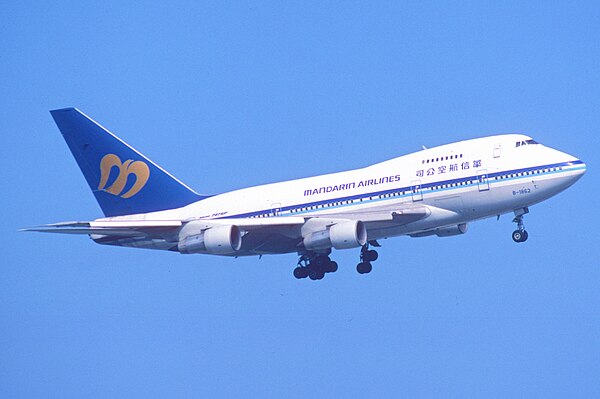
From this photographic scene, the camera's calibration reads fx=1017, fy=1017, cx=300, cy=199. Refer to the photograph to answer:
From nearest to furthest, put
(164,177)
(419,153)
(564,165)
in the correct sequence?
(564,165) < (419,153) < (164,177)

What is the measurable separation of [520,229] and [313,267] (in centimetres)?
1110

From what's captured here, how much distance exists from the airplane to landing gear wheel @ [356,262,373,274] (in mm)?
51

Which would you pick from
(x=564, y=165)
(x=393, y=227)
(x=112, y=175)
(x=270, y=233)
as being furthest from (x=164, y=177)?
(x=564, y=165)

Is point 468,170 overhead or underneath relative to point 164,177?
underneath

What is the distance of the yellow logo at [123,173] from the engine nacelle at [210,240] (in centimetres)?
729

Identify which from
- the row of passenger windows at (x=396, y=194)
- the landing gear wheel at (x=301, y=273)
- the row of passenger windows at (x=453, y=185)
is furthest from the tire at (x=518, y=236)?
the landing gear wheel at (x=301, y=273)

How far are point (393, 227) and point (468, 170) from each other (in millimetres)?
4451

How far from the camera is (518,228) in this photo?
4697cm

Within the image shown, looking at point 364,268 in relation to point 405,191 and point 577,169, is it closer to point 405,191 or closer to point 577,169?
point 405,191

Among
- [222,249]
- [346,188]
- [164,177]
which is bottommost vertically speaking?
[222,249]

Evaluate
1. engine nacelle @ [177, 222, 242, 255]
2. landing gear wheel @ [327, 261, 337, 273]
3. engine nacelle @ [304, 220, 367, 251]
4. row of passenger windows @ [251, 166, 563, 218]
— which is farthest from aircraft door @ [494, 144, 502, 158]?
engine nacelle @ [177, 222, 242, 255]

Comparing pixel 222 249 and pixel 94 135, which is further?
pixel 94 135

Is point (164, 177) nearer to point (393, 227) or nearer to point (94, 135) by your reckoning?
point (94, 135)

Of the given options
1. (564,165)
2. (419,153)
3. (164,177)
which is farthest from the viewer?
(164,177)
